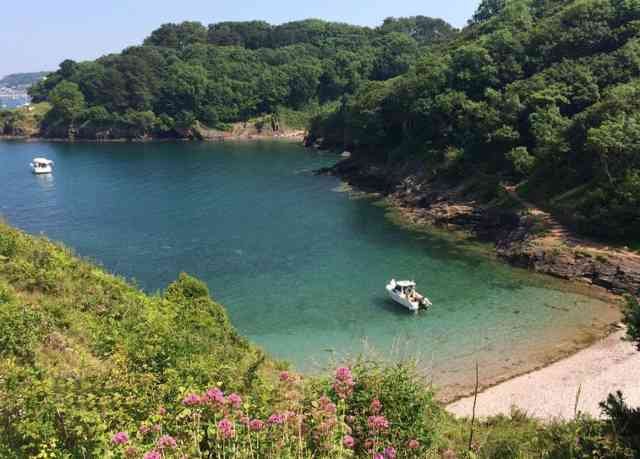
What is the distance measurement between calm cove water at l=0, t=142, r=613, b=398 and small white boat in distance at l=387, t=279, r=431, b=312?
1.90ft

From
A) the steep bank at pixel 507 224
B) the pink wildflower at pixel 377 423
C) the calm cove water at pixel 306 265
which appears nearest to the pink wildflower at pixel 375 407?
the pink wildflower at pixel 377 423

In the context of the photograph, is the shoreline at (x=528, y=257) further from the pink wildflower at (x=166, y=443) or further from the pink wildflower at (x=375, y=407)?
the pink wildflower at (x=166, y=443)

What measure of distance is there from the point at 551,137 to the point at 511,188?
5881 millimetres

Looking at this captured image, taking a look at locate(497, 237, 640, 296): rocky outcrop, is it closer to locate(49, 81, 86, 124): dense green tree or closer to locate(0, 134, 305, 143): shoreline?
locate(0, 134, 305, 143): shoreline

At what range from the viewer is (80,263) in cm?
2356

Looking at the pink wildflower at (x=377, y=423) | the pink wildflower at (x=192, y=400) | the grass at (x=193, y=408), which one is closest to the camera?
the grass at (x=193, y=408)

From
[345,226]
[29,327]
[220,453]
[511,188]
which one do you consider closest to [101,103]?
[345,226]

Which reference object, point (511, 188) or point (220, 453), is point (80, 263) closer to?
point (220, 453)

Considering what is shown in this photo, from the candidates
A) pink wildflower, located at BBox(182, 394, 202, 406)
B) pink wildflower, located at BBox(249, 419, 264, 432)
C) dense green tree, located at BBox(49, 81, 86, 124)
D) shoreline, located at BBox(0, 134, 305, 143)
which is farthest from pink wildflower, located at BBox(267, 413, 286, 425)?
dense green tree, located at BBox(49, 81, 86, 124)

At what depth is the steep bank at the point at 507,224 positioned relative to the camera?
36.6m

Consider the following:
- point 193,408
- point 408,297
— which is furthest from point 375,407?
point 408,297

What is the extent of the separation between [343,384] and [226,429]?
2438 millimetres

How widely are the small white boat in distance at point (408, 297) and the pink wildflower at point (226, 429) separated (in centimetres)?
2707

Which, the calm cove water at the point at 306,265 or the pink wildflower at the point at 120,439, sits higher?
the pink wildflower at the point at 120,439
